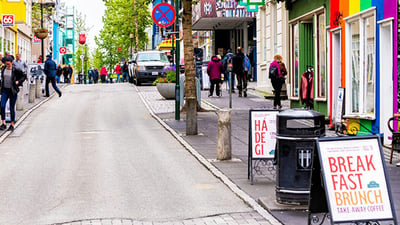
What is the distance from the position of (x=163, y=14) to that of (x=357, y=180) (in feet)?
55.3

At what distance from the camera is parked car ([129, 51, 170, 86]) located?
1698 inches

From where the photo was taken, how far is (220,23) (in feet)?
161

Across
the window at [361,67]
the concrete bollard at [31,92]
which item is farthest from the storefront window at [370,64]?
the concrete bollard at [31,92]

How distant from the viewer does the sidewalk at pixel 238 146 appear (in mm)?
9117

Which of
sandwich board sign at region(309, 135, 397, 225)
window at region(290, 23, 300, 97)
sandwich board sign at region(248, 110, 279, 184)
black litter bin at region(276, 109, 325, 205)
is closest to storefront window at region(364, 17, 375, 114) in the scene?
sandwich board sign at region(248, 110, 279, 184)

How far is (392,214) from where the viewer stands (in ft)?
22.7

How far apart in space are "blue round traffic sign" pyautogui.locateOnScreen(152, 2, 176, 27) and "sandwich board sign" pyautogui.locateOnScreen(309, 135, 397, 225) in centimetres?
1656

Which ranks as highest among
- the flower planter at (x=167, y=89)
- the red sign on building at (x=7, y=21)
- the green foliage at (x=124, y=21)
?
the green foliage at (x=124, y=21)

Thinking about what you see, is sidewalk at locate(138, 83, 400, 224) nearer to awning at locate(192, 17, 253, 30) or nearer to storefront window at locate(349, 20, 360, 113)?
storefront window at locate(349, 20, 360, 113)

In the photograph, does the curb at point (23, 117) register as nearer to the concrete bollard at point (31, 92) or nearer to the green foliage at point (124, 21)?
the concrete bollard at point (31, 92)

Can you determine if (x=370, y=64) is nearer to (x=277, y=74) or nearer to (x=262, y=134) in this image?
(x=262, y=134)

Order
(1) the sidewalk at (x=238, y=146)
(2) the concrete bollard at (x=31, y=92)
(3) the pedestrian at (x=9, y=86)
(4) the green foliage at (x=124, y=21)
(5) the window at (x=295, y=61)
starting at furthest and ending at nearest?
(4) the green foliage at (x=124, y=21)
(2) the concrete bollard at (x=31, y=92)
(5) the window at (x=295, y=61)
(3) the pedestrian at (x=9, y=86)
(1) the sidewalk at (x=238, y=146)

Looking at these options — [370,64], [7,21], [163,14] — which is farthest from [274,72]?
[7,21]

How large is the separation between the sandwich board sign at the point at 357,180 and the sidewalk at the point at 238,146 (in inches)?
59.4
